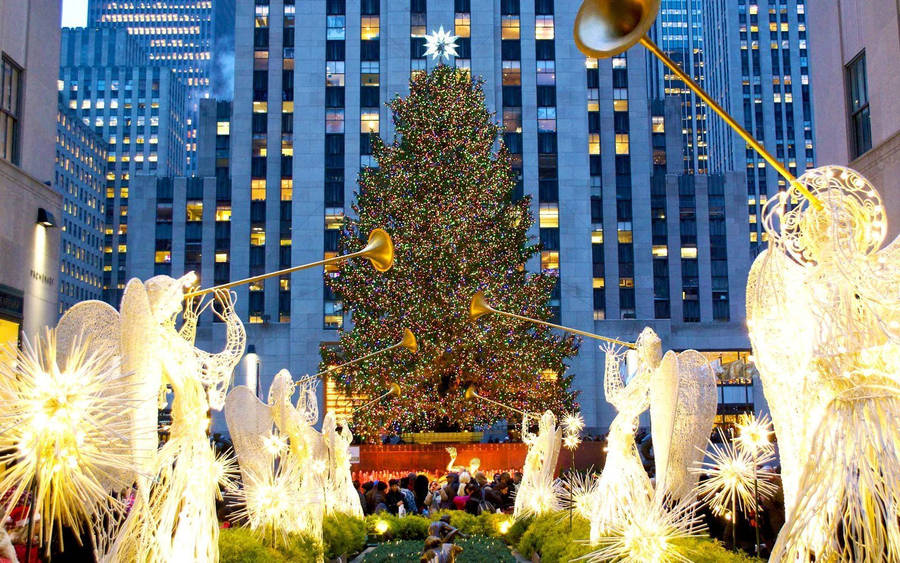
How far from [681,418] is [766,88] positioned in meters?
112

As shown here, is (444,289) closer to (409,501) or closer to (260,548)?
(409,501)

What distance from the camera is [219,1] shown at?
18575cm

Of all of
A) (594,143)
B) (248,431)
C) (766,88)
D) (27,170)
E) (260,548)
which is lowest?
(260,548)

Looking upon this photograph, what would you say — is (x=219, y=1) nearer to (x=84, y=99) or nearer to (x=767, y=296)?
(x=84, y=99)

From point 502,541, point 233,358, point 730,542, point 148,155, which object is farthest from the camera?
point 148,155

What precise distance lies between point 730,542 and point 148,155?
134634 millimetres

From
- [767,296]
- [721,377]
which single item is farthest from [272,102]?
[767,296]

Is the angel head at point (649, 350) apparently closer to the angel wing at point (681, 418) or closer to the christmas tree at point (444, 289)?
the angel wing at point (681, 418)

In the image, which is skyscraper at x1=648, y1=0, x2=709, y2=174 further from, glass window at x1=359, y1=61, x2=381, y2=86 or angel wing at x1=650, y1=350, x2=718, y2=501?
angel wing at x1=650, y1=350, x2=718, y2=501

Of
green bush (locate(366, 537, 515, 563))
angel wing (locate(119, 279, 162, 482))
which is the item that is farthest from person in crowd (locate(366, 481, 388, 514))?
angel wing (locate(119, 279, 162, 482))

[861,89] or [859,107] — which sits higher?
[861,89]

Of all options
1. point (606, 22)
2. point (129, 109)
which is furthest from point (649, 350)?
point (129, 109)

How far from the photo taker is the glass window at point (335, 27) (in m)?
51.7

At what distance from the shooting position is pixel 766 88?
11000 cm
